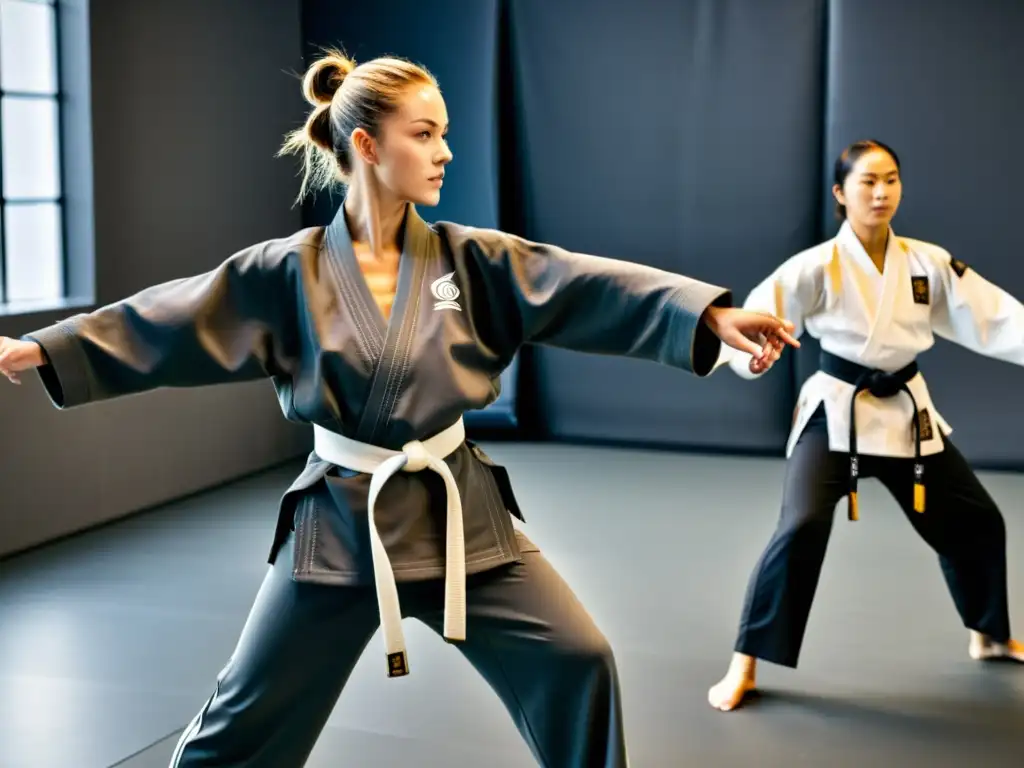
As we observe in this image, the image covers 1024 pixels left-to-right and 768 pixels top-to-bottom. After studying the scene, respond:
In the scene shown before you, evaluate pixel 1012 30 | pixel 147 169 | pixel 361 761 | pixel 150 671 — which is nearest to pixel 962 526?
pixel 361 761

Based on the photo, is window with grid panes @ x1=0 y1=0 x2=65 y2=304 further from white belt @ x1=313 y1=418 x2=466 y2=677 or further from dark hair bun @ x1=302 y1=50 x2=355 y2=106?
white belt @ x1=313 y1=418 x2=466 y2=677

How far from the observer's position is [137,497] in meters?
4.41

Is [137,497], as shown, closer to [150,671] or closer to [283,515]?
[150,671]

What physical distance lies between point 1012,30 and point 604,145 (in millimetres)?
1536

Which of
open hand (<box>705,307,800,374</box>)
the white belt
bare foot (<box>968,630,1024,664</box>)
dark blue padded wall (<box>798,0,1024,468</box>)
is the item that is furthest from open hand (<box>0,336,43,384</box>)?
dark blue padded wall (<box>798,0,1024,468</box>)

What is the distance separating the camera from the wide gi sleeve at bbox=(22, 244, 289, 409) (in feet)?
6.02

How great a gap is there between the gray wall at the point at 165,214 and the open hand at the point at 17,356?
7.15 ft

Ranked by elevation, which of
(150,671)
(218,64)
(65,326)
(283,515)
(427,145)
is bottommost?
(150,671)

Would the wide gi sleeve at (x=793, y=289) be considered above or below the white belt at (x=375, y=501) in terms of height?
above

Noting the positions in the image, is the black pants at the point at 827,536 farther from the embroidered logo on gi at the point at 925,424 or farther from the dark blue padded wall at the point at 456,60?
the dark blue padded wall at the point at 456,60

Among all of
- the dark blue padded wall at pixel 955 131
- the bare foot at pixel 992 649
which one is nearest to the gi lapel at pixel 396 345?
the bare foot at pixel 992 649

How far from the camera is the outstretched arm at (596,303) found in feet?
5.93

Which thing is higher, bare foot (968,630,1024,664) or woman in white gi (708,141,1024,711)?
woman in white gi (708,141,1024,711)

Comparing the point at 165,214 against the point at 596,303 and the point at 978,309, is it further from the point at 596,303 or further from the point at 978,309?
the point at 596,303
